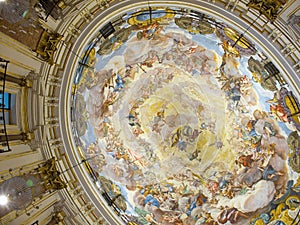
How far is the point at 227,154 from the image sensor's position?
1521 cm

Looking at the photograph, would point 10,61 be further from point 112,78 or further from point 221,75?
point 221,75

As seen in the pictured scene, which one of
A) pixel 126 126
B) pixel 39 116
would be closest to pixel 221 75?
pixel 126 126

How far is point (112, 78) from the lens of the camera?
14172 mm

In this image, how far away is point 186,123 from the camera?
651 inches

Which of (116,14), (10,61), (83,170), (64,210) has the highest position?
(116,14)

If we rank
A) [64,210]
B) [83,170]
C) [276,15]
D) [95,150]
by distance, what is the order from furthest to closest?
1. [95,150]
2. [83,170]
3. [64,210]
4. [276,15]

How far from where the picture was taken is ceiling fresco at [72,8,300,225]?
12344 millimetres

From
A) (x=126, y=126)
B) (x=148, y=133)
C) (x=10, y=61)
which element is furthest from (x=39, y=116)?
(x=148, y=133)

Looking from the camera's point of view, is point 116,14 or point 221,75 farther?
point 221,75

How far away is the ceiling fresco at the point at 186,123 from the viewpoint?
12344 mm

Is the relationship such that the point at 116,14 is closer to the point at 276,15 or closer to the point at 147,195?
the point at 276,15

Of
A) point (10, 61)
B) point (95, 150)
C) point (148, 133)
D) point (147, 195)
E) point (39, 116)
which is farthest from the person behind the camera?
point (148, 133)

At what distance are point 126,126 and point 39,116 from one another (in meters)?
5.93

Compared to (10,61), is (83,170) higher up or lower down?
lower down
